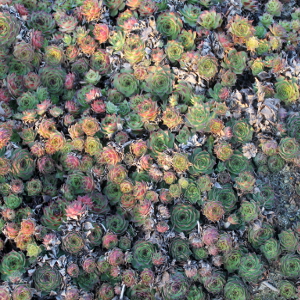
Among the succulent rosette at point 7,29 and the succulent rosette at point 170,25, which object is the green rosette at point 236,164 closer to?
the succulent rosette at point 170,25

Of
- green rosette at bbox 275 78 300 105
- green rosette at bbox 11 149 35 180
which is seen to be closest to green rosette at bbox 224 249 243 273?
green rosette at bbox 275 78 300 105

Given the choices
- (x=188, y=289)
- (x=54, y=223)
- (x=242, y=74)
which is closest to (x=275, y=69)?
(x=242, y=74)

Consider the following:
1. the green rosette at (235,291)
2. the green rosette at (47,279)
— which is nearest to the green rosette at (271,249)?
the green rosette at (235,291)

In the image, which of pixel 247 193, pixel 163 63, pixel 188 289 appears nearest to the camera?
pixel 188 289

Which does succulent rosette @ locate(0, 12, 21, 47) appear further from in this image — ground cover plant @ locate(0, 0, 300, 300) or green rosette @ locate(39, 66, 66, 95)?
green rosette @ locate(39, 66, 66, 95)

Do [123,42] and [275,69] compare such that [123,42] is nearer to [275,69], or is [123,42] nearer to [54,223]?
[275,69]

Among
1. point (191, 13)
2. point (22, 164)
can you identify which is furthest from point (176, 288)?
point (191, 13)

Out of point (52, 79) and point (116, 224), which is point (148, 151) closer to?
point (116, 224)
